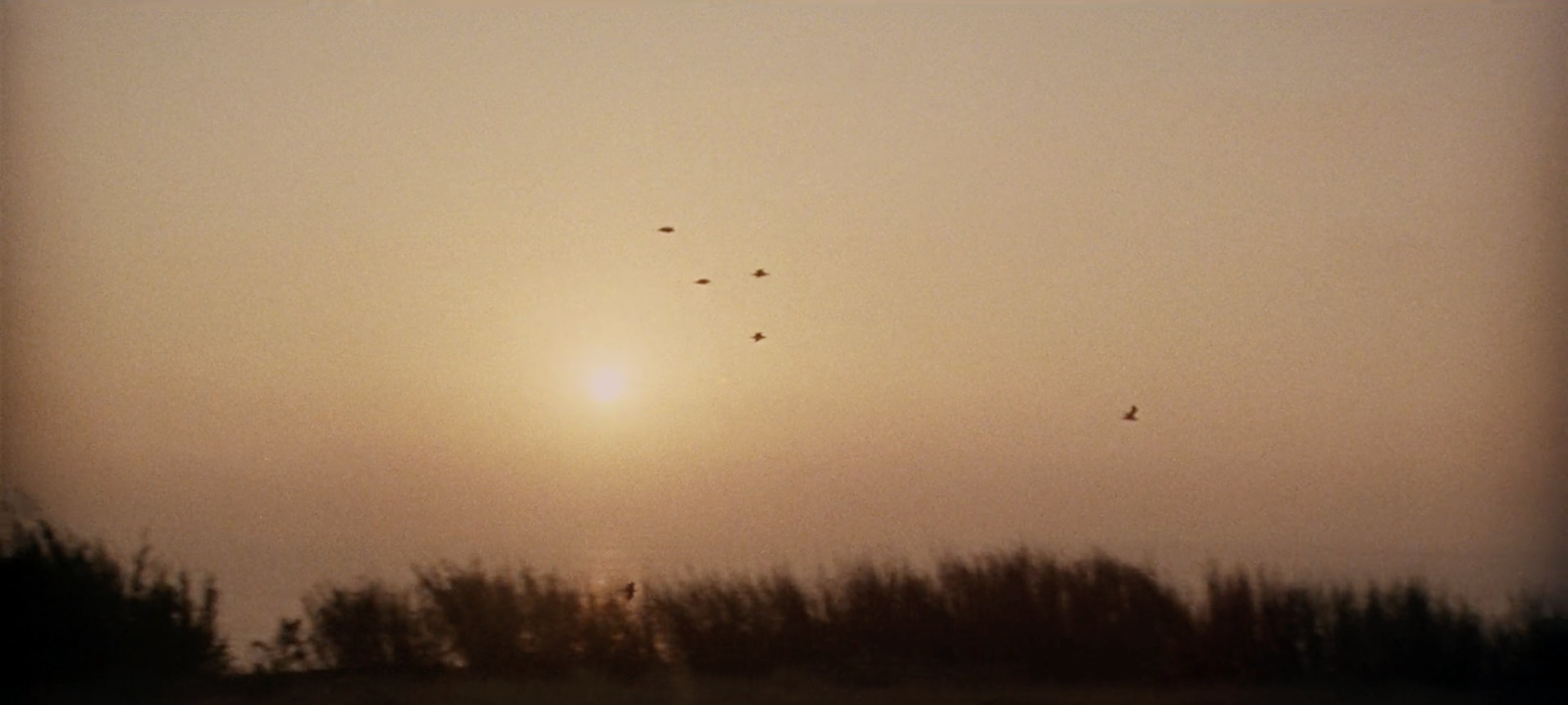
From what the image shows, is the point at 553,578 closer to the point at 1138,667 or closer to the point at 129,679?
the point at 129,679

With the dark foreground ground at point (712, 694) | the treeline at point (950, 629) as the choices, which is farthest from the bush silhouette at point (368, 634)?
the dark foreground ground at point (712, 694)

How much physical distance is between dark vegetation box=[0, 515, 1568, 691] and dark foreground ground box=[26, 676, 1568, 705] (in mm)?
366

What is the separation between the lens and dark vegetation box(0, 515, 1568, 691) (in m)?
17.6

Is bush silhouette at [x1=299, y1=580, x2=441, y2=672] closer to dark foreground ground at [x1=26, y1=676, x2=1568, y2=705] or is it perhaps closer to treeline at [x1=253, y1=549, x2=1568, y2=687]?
treeline at [x1=253, y1=549, x2=1568, y2=687]

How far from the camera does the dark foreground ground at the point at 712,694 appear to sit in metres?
16.2

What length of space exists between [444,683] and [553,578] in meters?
2.14

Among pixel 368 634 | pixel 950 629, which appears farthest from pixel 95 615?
pixel 950 629

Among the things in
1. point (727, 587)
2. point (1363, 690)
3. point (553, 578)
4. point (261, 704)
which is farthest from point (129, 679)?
point (1363, 690)

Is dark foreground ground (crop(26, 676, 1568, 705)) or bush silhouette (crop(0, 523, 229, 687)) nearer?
dark foreground ground (crop(26, 676, 1568, 705))

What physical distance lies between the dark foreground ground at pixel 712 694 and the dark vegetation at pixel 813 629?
1.20ft

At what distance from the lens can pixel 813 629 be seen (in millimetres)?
18406

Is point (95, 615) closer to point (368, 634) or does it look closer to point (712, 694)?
point (368, 634)

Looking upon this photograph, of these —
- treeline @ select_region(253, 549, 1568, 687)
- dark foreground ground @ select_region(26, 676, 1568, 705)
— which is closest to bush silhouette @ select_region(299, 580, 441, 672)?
treeline @ select_region(253, 549, 1568, 687)

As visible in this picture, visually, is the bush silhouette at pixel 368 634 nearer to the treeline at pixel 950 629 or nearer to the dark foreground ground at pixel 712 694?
the treeline at pixel 950 629
